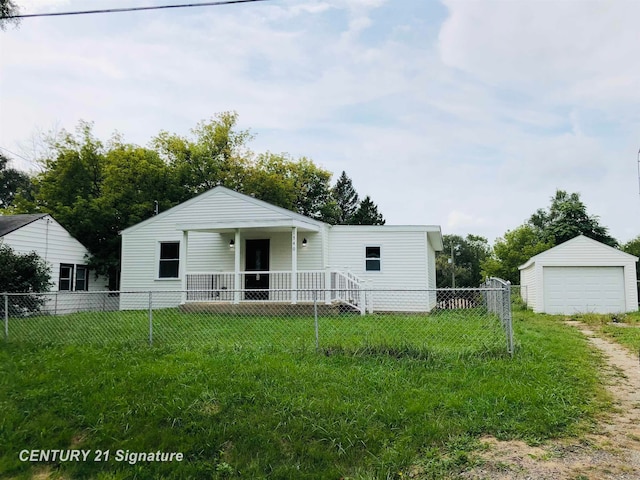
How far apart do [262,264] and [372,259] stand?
11.9ft

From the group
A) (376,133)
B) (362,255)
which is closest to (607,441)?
(362,255)

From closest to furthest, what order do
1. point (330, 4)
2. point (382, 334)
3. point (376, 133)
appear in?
point (382, 334) → point (330, 4) → point (376, 133)

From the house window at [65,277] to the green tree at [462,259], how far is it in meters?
35.0

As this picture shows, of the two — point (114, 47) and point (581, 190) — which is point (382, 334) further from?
point (581, 190)

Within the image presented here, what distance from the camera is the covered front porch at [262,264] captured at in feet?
40.1

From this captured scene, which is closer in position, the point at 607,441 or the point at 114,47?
the point at 607,441

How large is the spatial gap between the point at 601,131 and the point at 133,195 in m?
18.6

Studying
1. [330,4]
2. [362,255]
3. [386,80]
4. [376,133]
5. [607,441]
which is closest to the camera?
[607,441]

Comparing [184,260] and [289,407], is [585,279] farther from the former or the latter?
[289,407]

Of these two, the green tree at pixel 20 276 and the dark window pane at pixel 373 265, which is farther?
the dark window pane at pixel 373 265

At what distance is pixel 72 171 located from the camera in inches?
810

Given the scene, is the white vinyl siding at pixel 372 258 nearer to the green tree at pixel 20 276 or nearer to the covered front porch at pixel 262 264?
the covered front porch at pixel 262 264

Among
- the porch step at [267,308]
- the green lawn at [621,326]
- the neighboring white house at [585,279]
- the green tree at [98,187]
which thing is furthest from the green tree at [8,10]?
the neighboring white house at [585,279]

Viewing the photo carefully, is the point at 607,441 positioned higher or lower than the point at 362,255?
lower
